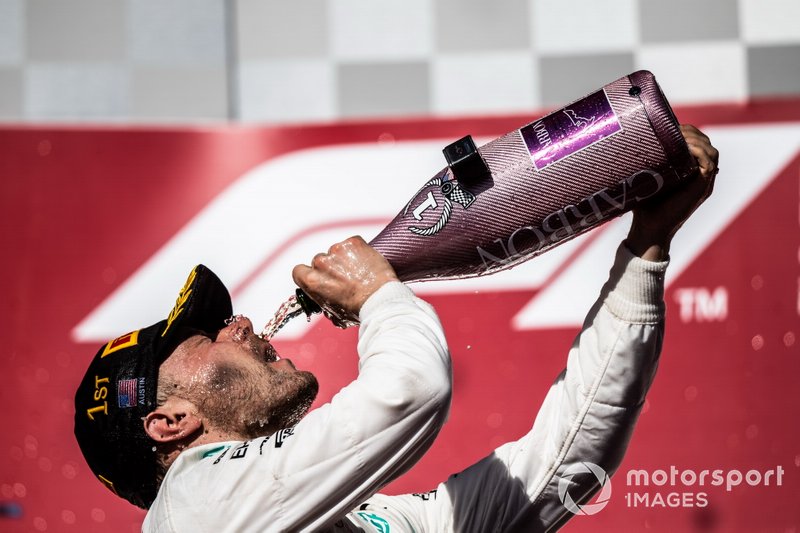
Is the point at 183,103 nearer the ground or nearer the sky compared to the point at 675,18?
nearer the ground

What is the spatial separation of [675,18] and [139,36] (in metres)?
1.40

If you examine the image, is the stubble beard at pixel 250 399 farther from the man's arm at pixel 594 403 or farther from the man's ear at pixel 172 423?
the man's arm at pixel 594 403

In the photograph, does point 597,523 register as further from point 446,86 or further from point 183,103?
point 183,103

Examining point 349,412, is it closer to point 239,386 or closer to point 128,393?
point 239,386

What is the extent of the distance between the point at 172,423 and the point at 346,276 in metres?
0.38

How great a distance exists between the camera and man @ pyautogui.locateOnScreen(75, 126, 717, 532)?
974 millimetres

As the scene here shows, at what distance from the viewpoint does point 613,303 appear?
3.85 feet

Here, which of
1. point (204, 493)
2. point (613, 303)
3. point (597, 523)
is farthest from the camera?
point (597, 523)

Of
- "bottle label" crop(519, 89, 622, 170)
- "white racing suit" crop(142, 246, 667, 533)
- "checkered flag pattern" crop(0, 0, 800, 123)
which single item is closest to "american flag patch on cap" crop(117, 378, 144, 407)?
"white racing suit" crop(142, 246, 667, 533)

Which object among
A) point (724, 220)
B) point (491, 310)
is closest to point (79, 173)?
point (491, 310)

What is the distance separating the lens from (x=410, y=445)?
38.4 inches

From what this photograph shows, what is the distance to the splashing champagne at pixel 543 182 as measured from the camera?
1.09 meters

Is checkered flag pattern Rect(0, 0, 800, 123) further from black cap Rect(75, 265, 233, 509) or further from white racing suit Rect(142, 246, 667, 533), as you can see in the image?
white racing suit Rect(142, 246, 667, 533)

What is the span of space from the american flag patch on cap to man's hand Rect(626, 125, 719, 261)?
738 mm
